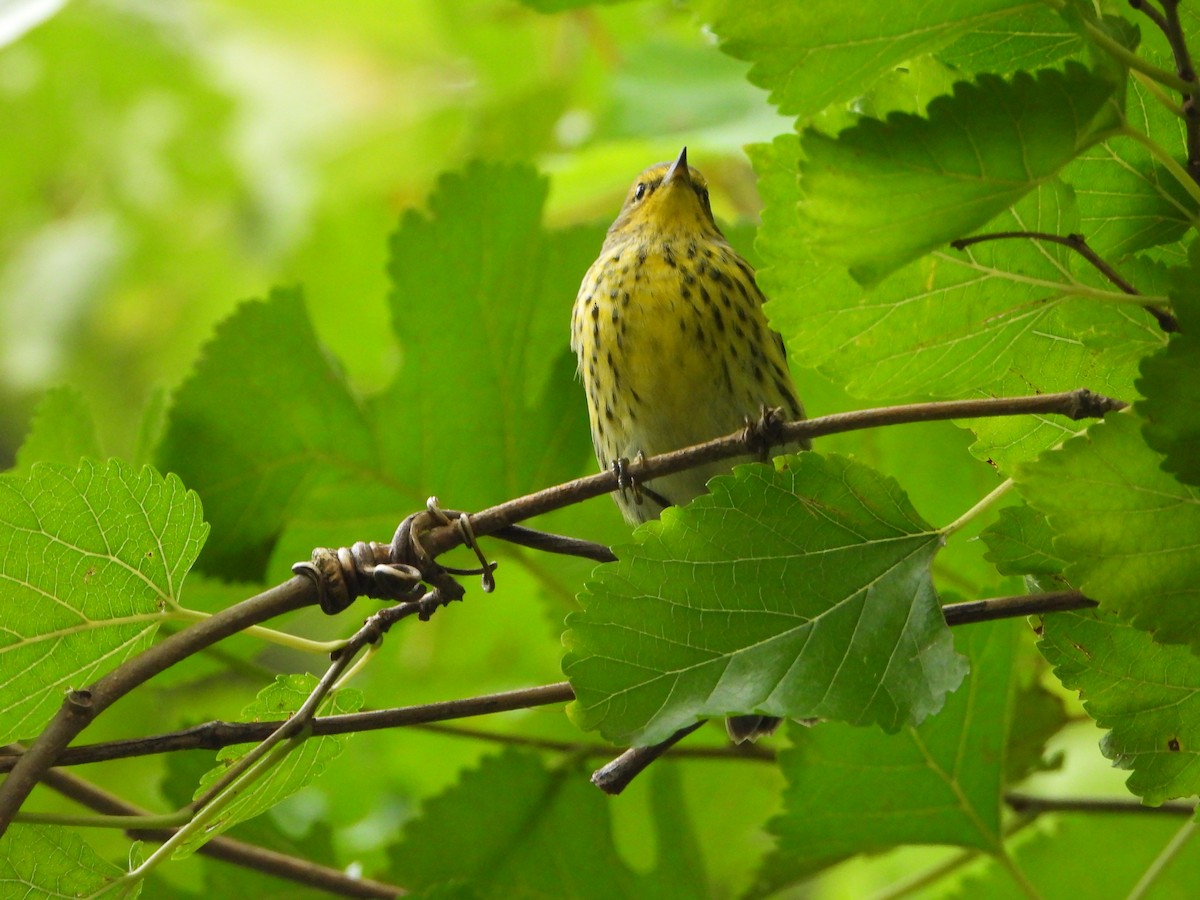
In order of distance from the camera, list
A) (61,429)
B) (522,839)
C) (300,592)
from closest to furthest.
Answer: (300,592) < (61,429) < (522,839)

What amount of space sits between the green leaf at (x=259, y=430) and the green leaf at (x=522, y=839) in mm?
515

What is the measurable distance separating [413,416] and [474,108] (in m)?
1.96

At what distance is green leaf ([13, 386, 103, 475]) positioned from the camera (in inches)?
81.7

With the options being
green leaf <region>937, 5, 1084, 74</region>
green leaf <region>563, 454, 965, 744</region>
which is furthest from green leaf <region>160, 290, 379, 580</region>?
green leaf <region>937, 5, 1084, 74</region>

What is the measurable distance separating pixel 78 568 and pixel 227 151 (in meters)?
3.47

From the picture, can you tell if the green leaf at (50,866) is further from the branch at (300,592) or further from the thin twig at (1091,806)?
the thin twig at (1091,806)

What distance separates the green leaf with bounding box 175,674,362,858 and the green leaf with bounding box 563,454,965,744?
0.26 meters

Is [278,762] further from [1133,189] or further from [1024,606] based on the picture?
[1133,189]

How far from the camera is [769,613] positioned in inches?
52.2

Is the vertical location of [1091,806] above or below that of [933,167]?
below

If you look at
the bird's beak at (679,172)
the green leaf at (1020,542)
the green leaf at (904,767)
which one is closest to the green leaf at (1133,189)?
the green leaf at (1020,542)

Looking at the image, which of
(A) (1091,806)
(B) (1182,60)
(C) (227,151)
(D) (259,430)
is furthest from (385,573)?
(C) (227,151)

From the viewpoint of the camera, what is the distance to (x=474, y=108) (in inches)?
162

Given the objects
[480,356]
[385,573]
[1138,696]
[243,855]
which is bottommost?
[243,855]
